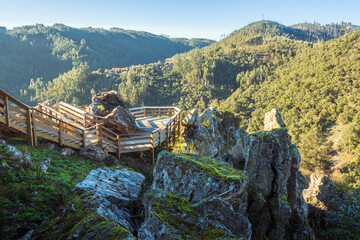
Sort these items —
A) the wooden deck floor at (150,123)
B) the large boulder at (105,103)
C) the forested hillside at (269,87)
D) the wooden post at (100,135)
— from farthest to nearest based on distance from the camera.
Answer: the forested hillside at (269,87), the wooden deck floor at (150,123), the large boulder at (105,103), the wooden post at (100,135)

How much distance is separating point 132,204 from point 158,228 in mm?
1582

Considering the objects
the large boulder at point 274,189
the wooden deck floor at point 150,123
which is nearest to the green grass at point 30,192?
the large boulder at point 274,189

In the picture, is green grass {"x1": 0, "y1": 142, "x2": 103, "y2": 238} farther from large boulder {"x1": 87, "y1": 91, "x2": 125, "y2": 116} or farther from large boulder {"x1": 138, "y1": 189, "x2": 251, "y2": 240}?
large boulder {"x1": 87, "y1": 91, "x2": 125, "y2": 116}

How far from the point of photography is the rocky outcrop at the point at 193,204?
2.43 meters

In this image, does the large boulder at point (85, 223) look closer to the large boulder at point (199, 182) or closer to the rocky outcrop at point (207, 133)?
the large boulder at point (199, 182)

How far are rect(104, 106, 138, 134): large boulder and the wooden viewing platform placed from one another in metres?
0.43

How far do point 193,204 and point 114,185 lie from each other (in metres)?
1.88

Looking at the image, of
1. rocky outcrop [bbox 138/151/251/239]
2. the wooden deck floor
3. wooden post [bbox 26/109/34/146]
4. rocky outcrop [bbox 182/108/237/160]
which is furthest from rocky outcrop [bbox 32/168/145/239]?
the wooden deck floor

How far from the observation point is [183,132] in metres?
13.1

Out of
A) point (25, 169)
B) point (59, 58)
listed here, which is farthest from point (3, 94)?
point (59, 58)

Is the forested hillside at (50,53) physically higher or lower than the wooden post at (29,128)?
higher

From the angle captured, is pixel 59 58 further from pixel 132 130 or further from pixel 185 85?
pixel 132 130

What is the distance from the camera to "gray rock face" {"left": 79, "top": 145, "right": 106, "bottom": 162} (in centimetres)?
823

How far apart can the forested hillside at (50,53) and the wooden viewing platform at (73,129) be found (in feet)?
332
